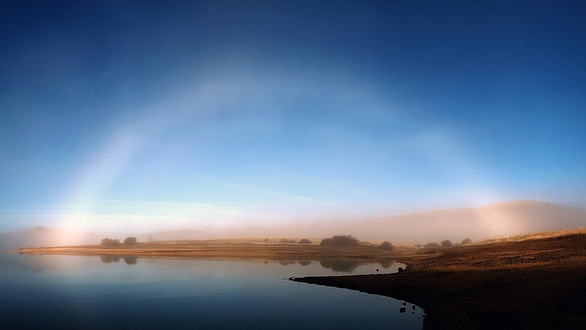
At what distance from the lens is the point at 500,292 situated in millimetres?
22047

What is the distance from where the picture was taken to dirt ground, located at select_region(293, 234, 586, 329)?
17.0m

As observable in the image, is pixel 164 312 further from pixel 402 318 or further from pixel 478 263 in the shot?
pixel 478 263

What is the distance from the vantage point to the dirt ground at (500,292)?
17.0 meters

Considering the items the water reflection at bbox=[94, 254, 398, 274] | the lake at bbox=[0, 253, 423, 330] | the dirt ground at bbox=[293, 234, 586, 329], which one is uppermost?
the dirt ground at bbox=[293, 234, 586, 329]

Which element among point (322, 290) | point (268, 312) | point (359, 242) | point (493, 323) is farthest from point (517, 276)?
point (359, 242)

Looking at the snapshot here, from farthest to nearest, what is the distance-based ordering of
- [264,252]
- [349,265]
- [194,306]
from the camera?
[264,252]
[349,265]
[194,306]

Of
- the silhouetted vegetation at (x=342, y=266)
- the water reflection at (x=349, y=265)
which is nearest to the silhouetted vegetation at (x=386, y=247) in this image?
the water reflection at (x=349, y=265)

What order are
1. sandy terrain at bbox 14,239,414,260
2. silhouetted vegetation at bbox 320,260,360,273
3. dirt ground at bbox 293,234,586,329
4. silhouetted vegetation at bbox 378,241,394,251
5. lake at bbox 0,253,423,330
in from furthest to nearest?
silhouetted vegetation at bbox 378,241,394,251 → sandy terrain at bbox 14,239,414,260 → silhouetted vegetation at bbox 320,260,360,273 → lake at bbox 0,253,423,330 → dirt ground at bbox 293,234,586,329

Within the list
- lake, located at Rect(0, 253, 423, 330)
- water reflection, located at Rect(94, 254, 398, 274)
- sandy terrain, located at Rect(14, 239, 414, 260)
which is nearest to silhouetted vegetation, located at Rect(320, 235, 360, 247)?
sandy terrain, located at Rect(14, 239, 414, 260)

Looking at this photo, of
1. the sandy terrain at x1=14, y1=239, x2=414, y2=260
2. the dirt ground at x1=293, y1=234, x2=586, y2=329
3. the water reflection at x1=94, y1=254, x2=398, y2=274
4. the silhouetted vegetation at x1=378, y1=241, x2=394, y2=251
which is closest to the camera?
the dirt ground at x1=293, y1=234, x2=586, y2=329

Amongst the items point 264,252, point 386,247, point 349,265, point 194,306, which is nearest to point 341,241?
point 386,247

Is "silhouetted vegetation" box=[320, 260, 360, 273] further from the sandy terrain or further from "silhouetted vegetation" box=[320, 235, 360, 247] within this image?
"silhouetted vegetation" box=[320, 235, 360, 247]

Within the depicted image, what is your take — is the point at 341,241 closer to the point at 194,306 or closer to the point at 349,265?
the point at 349,265

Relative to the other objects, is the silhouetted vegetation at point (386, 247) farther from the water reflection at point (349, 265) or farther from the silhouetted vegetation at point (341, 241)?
the water reflection at point (349, 265)
